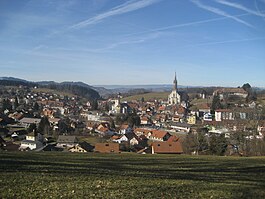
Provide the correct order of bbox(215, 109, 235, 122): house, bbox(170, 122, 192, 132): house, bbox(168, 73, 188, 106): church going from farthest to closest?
bbox(168, 73, 188, 106): church < bbox(215, 109, 235, 122): house < bbox(170, 122, 192, 132): house

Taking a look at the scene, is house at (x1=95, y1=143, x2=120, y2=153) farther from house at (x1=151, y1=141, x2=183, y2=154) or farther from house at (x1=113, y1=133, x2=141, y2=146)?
house at (x1=113, y1=133, x2=141, y2=146)

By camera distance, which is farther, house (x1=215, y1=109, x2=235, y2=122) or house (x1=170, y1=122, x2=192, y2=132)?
house (x1=215, y1=109, x2=235, y2=122)

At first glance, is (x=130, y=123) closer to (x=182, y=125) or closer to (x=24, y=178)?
(x=182, y=125)

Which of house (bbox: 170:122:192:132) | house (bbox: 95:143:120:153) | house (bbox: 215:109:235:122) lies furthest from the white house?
house (bbox: 95:143:120:153)

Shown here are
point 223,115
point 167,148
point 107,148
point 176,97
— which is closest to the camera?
point 167,148

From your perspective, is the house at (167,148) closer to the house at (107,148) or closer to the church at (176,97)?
the house at (107,148)

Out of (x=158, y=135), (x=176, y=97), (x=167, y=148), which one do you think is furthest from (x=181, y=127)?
(x=176, y=97)

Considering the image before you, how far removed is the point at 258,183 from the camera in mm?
10547

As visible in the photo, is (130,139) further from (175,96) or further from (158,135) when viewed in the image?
(175,96)

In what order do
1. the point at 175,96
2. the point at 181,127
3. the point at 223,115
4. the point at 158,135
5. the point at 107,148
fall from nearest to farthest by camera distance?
the point at 107,148
the point at 158,135
the point at 181,127
the point at 223,115
the point at 175,96

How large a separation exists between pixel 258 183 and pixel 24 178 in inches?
296

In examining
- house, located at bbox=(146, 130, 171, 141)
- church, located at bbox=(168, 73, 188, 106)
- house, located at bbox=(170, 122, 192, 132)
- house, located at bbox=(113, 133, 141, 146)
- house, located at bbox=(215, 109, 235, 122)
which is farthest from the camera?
church, located at bbox=(168, 73, 188, 106)

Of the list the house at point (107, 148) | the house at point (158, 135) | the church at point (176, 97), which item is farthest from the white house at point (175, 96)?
the house at point (107, 148)

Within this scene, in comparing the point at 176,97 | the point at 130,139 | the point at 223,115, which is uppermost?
the point at 176,97
